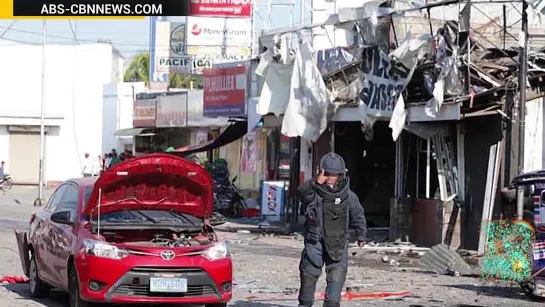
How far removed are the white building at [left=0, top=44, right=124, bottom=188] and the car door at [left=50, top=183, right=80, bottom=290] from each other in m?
38.4

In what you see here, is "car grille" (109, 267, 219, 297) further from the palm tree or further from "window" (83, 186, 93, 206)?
the palm tree

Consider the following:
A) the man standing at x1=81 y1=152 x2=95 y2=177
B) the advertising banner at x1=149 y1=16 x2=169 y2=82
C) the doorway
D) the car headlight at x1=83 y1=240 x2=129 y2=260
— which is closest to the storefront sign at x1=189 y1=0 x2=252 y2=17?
the advertising banner at x1=149 y1=16 x2=169 y2=82

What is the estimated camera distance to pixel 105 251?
10.3m

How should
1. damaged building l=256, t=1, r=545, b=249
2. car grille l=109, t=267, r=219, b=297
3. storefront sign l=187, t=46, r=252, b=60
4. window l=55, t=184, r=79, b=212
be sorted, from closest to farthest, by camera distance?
1. car grille l=109, t=267, r=219, b=297
2. window l=55, t=184, r=79, b=212
3. damaged building l=256, t=1, r=545, b=249
4. storefront sign l=187, t=46, r=252, b=60

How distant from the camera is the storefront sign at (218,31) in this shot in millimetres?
35144

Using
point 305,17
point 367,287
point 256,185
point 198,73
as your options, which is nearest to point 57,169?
point 198,73

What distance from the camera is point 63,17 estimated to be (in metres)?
23.3

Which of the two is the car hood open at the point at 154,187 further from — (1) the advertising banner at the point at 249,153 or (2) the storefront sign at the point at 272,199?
(1) the advertising banner at the point at 249,153

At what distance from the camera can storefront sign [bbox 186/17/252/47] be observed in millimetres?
35144

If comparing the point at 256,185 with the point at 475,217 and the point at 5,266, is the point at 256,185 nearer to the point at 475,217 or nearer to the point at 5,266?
the point at 475,217

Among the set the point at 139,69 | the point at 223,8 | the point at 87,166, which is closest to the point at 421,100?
the point at 223,8

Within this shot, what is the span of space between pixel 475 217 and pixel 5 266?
918 centimetres

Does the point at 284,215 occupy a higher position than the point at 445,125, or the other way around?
the point at 445,125

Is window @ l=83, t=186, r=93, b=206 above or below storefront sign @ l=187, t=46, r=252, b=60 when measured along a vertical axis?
below
